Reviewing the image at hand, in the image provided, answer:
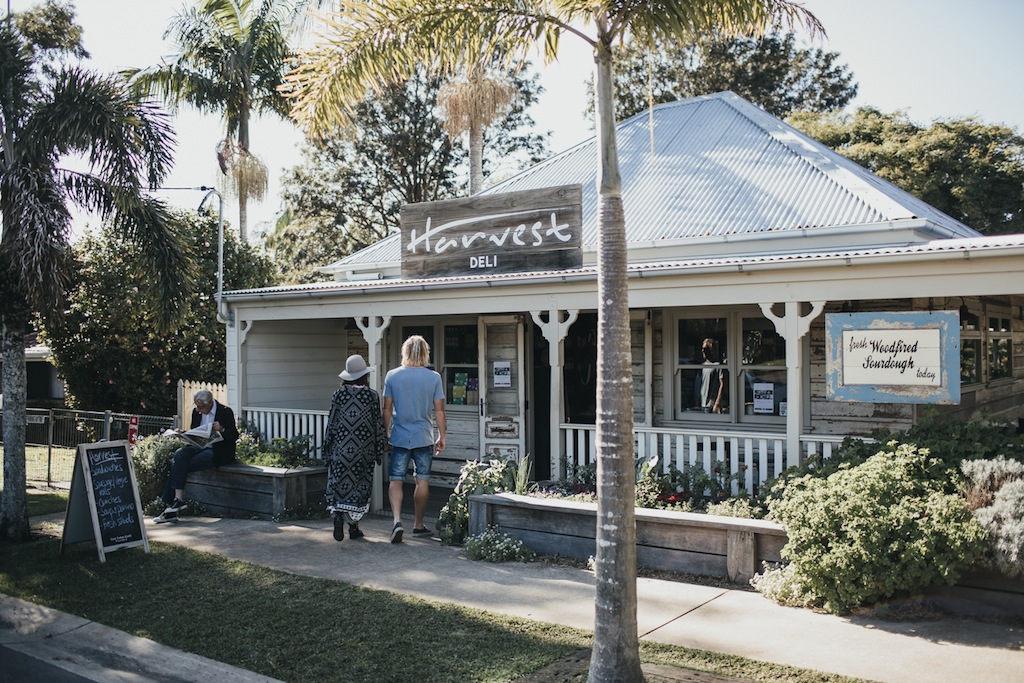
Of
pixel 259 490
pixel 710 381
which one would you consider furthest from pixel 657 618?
pixel 259 490

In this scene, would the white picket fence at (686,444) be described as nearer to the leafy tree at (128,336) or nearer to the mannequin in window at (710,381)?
the mannequin in window at (710,381)

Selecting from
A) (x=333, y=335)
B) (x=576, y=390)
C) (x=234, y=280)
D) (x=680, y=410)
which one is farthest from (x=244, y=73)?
(x=680, y=410)

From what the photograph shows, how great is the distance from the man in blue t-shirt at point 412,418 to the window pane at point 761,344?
435 cm

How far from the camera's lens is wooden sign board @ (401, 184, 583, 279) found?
10.4 metres

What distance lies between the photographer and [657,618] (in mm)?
6188

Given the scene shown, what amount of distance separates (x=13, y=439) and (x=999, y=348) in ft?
44.0

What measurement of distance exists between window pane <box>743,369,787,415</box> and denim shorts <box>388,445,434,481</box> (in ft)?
14.4

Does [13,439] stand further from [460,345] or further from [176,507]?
[460,345]

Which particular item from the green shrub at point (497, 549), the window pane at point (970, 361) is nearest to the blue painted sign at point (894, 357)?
the green shrub at point (497, 549)

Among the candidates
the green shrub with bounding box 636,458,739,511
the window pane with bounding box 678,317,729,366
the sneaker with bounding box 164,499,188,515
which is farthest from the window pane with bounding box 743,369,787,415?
the sneaker with bounding box 164,499,188,515

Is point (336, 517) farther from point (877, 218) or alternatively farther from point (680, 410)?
point (877, 218)

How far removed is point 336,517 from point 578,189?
4.63 metres

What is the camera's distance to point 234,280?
1938 cm

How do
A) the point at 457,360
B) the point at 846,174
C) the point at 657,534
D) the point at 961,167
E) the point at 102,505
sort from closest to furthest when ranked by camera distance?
the point at 657,534, the point at 102,505, the point at 846,174, the point at 457,360, the point at 961,167
